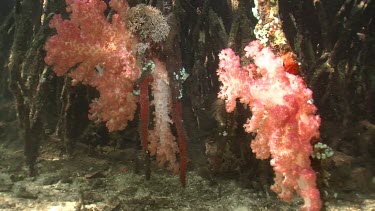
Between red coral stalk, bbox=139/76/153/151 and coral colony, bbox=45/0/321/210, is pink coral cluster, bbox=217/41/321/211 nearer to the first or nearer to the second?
coral colony, bbox=45/0/321/210

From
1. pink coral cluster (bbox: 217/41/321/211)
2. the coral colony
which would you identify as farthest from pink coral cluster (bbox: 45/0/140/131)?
pink coral cluster (bbox: 217/41/321/211)

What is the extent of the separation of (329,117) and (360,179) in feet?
3.23

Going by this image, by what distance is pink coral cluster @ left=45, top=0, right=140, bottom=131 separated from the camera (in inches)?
109

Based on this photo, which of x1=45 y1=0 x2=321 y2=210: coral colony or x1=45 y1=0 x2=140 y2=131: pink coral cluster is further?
x1=45 y1=0 x2=140 y2=131: pink coral cluster

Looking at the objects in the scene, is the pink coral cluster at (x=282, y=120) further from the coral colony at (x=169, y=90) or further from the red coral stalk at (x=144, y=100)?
the red coral stalk at (x=144, y=100)

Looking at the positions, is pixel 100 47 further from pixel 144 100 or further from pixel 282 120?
pixel 282 120

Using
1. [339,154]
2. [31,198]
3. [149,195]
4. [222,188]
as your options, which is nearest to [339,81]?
[339,154]

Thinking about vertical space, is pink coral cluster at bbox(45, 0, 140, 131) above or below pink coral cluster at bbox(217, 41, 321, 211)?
above

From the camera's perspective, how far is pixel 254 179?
3189 mm

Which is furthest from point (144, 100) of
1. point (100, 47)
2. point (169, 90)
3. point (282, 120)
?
point (282, 120)

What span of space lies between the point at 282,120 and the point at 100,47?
158cm

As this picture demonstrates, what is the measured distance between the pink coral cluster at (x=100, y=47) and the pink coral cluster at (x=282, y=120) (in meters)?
0.90

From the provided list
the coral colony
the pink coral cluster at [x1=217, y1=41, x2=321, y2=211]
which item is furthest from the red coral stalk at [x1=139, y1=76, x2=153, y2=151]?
the pink coral cluster at [x1=217, y1=41, x2=321, y2=211]

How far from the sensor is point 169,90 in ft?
9.63
